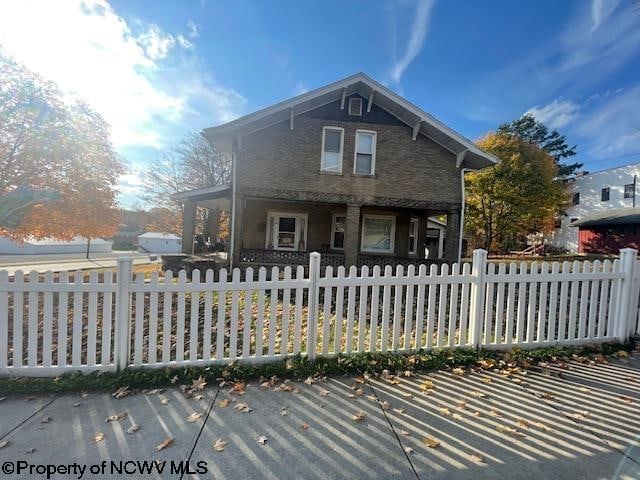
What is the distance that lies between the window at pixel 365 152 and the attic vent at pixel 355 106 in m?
0.75

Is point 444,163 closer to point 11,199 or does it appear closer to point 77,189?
point 77,189

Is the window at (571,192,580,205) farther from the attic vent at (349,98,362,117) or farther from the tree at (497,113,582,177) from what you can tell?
the attic vent at (349,98,362,117)

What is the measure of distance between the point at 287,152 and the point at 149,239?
50243mm

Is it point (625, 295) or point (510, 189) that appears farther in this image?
point (510, 189)

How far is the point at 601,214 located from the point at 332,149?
3235 centimetres

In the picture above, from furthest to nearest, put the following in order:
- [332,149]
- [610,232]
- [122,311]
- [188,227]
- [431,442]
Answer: [610,232]
[188,227]
[332,149]
[122,311]
[431,442]

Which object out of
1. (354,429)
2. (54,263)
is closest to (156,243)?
(54,263)

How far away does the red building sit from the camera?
24.6 meters

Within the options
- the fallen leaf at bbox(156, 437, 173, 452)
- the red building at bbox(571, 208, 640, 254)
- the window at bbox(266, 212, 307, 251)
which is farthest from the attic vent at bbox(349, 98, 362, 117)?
the red building at bbox(571, 208, 640, 254)

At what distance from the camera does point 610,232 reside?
1067 inches

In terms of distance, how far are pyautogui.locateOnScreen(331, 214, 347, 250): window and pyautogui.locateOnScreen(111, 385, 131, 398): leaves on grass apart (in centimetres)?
1140

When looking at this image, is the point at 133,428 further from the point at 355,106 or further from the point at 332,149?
the point at 355,106

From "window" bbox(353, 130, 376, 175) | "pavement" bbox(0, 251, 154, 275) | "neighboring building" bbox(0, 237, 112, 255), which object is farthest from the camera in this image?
"neighboring building" bbox(0, 237, 112, 255)

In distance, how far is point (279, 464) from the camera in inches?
88.9
